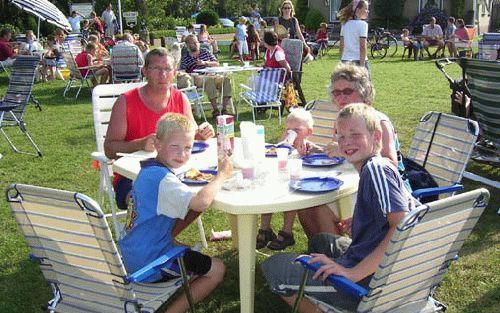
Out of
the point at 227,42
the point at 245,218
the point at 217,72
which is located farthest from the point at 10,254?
the point at 227,42

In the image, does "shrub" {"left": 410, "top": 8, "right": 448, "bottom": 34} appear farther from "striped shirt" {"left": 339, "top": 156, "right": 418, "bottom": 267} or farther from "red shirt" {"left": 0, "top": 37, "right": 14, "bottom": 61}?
"striped shirt" {"left": 339, "top": 156, "right": 418, "bottom": 267}

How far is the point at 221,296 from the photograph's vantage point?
3414mm

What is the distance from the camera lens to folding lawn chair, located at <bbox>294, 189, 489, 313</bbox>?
1948mm

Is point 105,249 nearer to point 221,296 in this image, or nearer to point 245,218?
point 245,218

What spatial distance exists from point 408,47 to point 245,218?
56.1 ft

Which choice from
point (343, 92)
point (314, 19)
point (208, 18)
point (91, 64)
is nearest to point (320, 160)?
point (343, 92)

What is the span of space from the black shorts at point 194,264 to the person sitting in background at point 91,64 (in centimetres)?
936

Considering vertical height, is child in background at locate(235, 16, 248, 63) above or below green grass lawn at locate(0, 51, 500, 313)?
above

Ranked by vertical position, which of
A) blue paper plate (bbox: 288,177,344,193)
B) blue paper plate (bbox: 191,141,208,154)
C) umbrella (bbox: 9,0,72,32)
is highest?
umbrella (bbox: 9,0,72,32)

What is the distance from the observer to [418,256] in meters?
2.09

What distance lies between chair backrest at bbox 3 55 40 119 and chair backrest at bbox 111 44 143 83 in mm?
3335

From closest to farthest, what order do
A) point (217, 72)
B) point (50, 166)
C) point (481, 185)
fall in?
point (481, 185) < point (50, 166) < point (217, 72)

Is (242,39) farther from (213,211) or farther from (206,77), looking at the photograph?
(213,211)

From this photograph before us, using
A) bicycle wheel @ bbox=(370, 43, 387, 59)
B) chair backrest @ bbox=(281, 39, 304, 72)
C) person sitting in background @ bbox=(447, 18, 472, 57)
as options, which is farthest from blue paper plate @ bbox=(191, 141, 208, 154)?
person sitting in background @ bbox=(447, 18, 472, 57)
